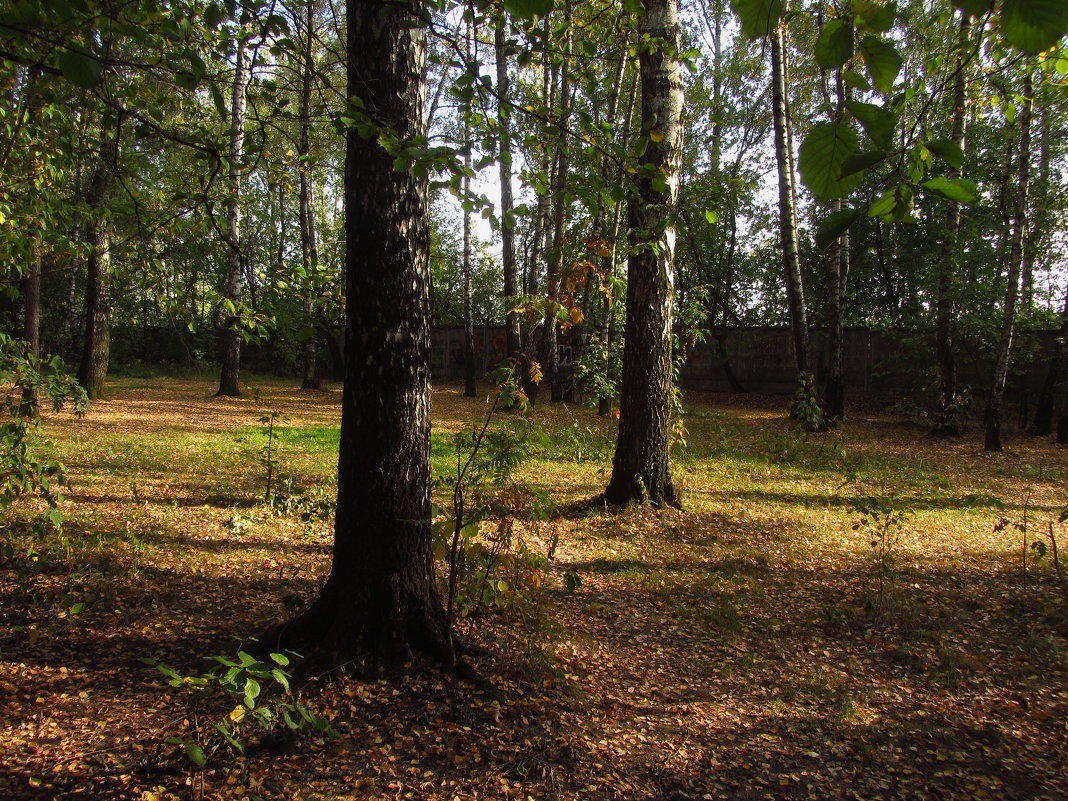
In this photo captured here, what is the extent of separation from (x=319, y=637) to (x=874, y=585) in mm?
4055

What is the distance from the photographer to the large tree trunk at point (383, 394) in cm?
281

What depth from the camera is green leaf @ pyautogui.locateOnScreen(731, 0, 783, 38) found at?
3.20ft

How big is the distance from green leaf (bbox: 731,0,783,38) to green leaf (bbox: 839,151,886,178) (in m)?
0.25

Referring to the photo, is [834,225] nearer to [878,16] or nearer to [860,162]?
[860,162]

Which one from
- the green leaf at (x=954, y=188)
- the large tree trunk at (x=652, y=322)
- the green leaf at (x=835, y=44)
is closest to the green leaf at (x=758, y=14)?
the green leaf at (x=835, y=44)

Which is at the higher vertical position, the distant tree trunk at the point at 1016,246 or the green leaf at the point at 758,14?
the distant tree trunk at the point at 1016,246

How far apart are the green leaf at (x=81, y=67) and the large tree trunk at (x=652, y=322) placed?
4562 mm

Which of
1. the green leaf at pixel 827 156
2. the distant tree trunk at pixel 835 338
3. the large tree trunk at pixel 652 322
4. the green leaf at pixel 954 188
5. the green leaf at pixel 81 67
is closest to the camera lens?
the green leaf at pixel 954 188

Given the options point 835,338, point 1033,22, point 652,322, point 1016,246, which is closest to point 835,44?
point 1033,22

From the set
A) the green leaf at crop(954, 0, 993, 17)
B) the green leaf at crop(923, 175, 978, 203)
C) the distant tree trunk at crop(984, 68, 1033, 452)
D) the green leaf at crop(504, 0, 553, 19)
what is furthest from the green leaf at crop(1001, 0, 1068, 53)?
the distant tree trunk at crop(984, 68, 1033, 452)

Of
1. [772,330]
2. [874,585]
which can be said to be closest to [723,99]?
[772,330]

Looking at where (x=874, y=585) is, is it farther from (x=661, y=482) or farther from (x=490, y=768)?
(x=490, y=768)

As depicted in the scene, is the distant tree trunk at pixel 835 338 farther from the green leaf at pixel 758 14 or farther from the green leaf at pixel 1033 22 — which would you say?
the green leaf at pixel 1033 22

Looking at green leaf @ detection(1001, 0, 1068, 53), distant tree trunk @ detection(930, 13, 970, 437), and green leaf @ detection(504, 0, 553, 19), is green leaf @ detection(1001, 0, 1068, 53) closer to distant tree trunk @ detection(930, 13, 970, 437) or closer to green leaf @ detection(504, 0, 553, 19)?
green leaf @ detection(504, 0, 553, 19)
